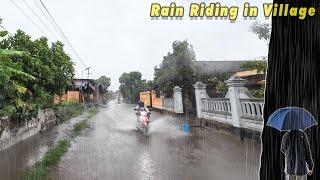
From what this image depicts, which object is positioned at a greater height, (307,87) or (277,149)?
(307,87)

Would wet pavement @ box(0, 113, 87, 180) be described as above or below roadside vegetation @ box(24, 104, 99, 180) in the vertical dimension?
below

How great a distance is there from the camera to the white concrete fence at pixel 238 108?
28.0 ft

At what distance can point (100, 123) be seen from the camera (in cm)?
1582

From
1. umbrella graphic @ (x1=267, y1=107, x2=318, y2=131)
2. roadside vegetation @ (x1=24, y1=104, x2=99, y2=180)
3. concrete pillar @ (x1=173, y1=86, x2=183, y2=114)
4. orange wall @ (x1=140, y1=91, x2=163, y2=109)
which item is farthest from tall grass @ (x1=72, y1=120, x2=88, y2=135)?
umbrella graphic @ (x1=267, y1=107, x2=318, y2=131)

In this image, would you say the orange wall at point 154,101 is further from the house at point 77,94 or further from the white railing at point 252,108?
the white railing at point 252,108

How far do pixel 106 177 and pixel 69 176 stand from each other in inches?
28.0

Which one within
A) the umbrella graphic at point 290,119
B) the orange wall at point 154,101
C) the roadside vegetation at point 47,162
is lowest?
the roadside vegetation at point 47,162

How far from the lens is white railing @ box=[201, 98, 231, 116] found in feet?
35.6

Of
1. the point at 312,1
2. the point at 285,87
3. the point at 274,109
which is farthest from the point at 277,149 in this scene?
the point at 312,1

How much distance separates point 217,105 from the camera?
39.5ft

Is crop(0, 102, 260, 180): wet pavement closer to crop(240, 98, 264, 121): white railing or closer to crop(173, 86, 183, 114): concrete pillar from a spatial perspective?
crop(240, 98, 264, 121): white railing

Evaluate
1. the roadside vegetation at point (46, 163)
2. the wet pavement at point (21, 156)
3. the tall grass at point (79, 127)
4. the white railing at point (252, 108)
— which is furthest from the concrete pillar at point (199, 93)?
→ the roadside vegetation at point (46, 163)

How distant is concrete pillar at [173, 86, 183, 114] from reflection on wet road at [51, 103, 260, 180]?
4917 mm

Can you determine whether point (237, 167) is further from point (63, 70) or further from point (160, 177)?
point (63, 70)
